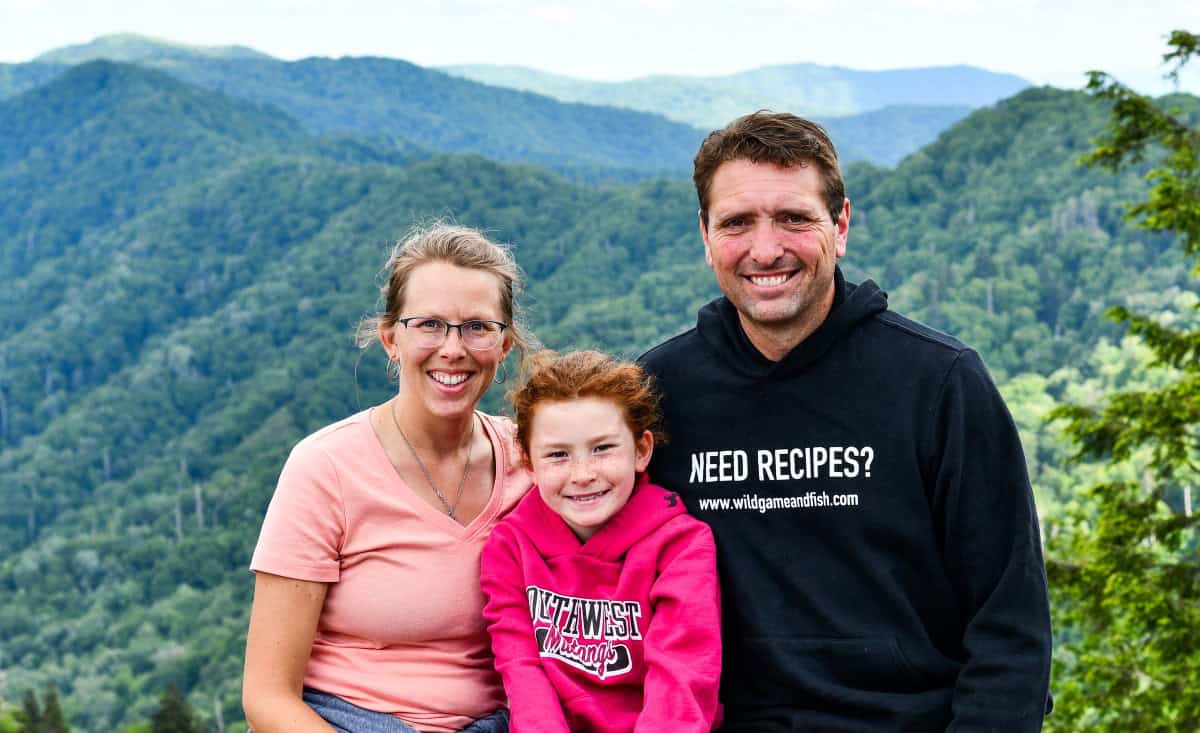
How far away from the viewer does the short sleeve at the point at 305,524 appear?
3094 mm

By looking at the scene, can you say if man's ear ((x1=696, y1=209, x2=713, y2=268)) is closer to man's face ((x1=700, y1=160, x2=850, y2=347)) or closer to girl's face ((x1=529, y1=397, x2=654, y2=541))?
man's face ((x1=700, y1=160, x2=850, y2=347))

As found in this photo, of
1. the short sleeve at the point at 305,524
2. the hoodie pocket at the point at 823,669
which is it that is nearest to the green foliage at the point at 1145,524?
the hoodie pocket at the point at 823,669

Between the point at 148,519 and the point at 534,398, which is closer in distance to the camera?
the point at 534,398

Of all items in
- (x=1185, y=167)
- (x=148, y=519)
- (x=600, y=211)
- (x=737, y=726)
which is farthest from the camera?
(x=600, y=211)

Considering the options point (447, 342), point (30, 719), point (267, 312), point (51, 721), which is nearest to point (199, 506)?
point (267, 312)

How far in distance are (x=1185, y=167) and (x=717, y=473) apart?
8902 mm

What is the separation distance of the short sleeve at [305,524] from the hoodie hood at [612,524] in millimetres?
472

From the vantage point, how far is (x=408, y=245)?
3428 mm

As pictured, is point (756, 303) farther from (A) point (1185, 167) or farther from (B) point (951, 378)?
(A) point (1185, 167)

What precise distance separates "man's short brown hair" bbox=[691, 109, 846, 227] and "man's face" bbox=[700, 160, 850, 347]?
2 cm

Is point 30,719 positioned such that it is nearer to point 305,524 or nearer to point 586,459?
point 305,524

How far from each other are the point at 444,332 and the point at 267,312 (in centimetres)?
13003

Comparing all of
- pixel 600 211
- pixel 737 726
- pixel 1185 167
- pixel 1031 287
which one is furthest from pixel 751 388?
pixel 600 211

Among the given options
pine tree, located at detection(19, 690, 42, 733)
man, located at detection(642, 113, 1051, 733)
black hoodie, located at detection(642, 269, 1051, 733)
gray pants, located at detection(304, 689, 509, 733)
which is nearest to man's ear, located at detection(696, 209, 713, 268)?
man, located at detection(642, 113, 1051, 733)
